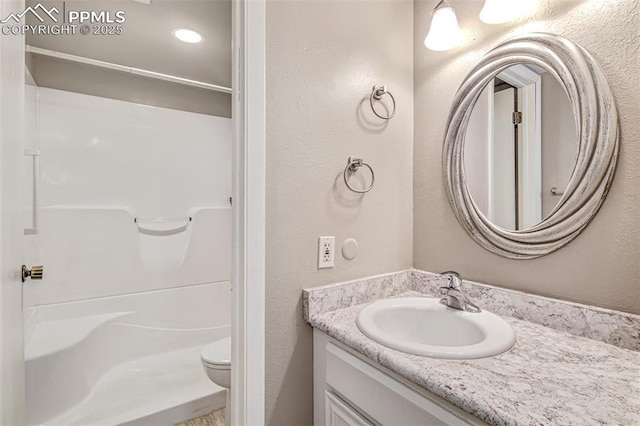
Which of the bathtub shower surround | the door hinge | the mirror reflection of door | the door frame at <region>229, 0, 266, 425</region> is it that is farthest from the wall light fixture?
the bathtub shower surround

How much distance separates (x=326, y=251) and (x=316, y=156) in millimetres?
358

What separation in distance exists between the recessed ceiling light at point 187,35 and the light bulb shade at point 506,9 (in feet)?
5.25

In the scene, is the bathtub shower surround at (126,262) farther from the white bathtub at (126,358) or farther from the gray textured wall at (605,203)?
the gray textured wall at (605,203)

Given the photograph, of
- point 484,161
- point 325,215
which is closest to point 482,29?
point 484,161

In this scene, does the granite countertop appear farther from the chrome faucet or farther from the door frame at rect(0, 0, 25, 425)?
the door frame at rect(0, 0, 25, 425)

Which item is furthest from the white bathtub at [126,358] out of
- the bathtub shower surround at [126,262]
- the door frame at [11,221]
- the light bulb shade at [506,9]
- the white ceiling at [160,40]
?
the light bulb shade at [506,9]

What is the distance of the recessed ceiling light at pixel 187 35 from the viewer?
71.4 inches

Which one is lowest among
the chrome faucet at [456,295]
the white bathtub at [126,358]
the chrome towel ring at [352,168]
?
the white bathtub at [126,358]

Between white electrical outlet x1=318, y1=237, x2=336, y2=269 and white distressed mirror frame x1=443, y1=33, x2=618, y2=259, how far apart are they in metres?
0.55

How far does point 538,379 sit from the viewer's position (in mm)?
674

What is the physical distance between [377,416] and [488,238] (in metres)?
0.73

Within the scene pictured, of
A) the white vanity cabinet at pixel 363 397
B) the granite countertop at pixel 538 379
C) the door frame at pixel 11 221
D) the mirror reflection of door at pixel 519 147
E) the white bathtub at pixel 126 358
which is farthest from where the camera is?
the white bathtub at pixel 126 358

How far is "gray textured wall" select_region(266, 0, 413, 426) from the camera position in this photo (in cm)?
105

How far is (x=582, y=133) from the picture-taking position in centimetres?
93
